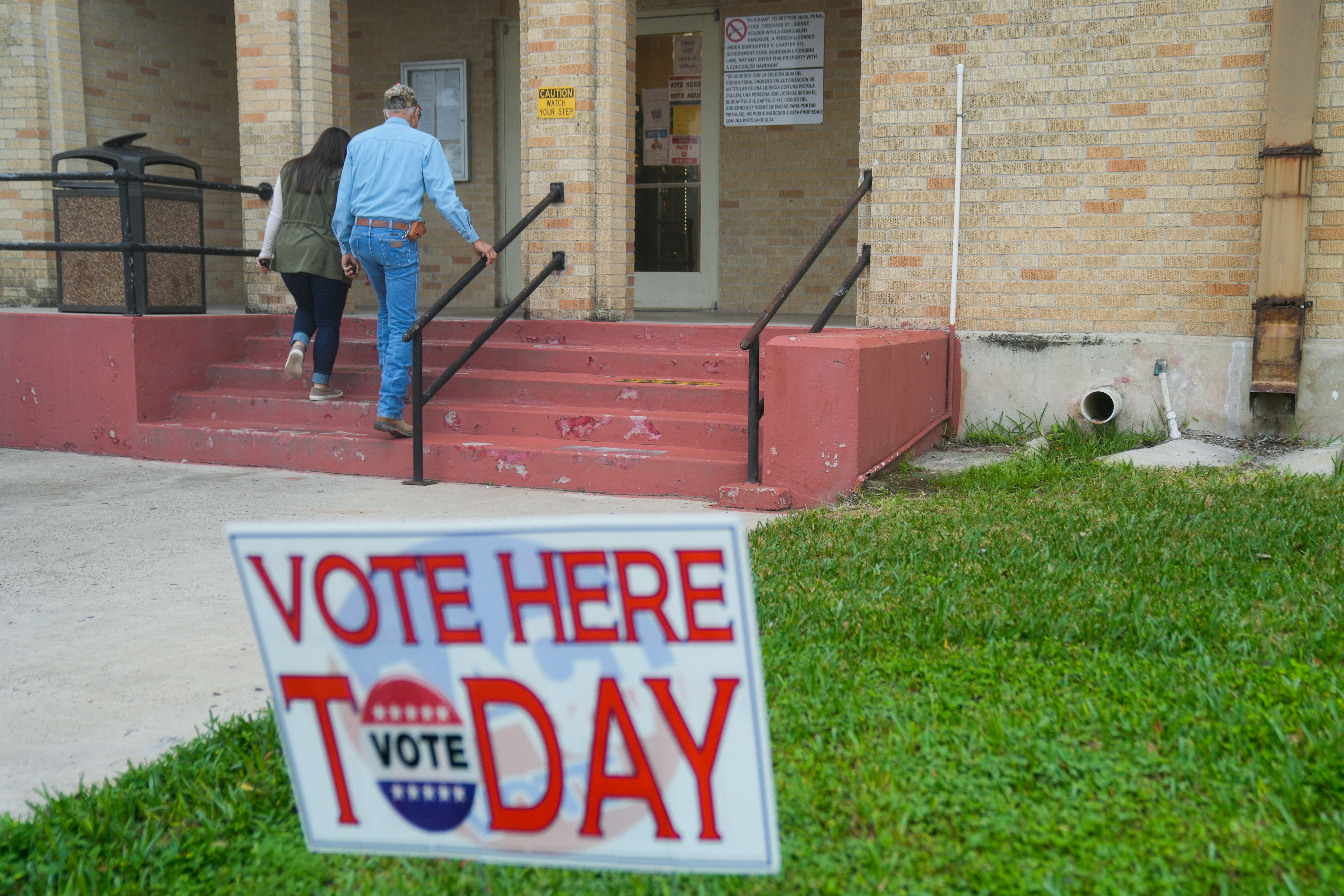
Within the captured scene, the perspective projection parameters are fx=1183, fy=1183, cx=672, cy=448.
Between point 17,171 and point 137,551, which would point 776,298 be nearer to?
point 137,551

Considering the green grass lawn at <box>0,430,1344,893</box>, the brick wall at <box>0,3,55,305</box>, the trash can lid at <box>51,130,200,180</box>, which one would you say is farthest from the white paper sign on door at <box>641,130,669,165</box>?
the green grass lawn at <box>0,430,1344,893</box>

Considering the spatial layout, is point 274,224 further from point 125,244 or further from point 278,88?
point 278,88

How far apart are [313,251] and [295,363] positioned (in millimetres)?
697

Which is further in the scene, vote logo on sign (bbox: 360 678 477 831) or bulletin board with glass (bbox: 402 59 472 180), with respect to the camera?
bulletin board with glass (bbox: 402 59 472 180)

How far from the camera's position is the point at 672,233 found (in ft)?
36.3

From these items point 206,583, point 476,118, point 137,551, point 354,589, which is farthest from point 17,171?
point 354,589

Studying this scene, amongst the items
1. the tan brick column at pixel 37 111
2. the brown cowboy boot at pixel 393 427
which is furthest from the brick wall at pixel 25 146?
the brown cowboy boot at pixel 393 427

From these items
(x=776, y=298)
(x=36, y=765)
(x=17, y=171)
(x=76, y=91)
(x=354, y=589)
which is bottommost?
(x=36, y=765)

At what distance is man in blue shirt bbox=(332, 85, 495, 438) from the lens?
6.59 m

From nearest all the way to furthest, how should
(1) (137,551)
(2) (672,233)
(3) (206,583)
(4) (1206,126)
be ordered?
(3) (206,583)
(1) (137,551)
(4) (1206,126)
(2) (672,233)

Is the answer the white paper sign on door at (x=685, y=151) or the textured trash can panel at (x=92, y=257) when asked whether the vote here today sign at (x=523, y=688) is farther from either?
the white paper sign on door at (x=685, y=151)

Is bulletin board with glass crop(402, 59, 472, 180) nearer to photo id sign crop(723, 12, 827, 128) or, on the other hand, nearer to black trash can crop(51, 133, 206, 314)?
photo id sign crop(723, 12, 827, 128)

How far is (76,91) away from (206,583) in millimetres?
7122

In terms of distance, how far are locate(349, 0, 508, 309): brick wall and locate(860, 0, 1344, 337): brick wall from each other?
5.08m
